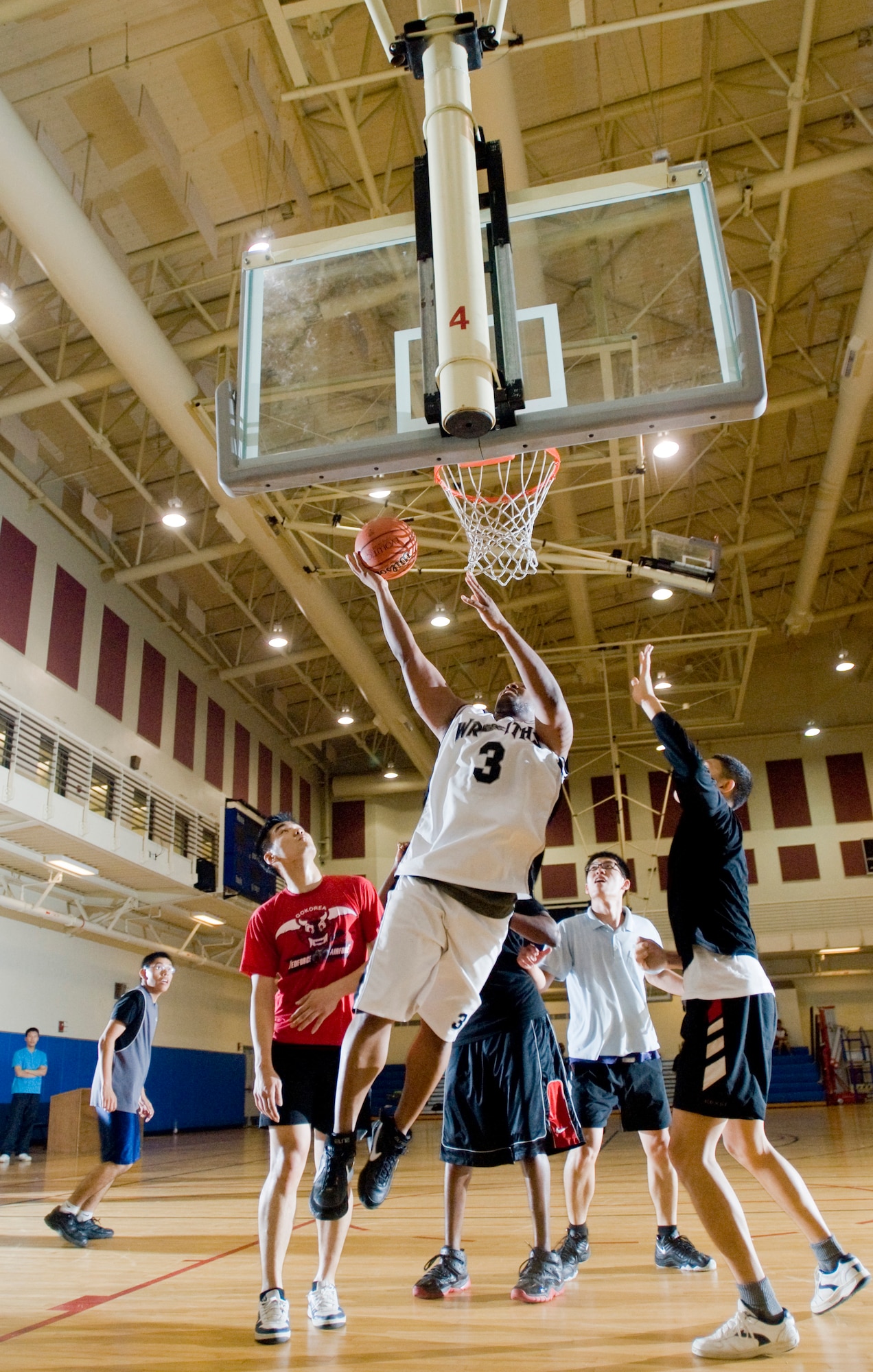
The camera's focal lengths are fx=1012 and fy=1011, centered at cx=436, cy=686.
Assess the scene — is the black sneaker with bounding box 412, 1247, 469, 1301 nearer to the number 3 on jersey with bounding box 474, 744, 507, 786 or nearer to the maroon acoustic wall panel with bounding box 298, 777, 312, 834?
the number 3 on jersey with bounding box 474, 744, 507, 786

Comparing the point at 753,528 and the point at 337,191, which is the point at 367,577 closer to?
the point at 337,191

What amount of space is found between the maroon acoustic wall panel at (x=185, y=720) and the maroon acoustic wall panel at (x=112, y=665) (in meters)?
2.00

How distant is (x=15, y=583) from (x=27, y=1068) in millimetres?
6573

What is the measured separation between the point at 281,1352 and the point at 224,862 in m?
15.8

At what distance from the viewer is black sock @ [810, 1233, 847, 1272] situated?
3.25 metres

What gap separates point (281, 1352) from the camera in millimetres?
2975

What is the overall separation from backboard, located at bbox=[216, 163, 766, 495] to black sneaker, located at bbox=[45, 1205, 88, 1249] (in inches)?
159

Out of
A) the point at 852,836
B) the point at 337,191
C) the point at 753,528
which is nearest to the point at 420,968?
the point at 337,191

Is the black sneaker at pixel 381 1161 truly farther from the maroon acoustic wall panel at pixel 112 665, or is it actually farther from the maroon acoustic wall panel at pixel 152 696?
the maroon acoustic wall panel at pixel 152 696

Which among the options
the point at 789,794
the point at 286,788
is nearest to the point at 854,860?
the point at 789,794

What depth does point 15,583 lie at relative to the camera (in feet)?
45.7

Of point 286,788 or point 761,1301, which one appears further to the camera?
point 286,788

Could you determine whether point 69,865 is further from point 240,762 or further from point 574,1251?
point 574,1251

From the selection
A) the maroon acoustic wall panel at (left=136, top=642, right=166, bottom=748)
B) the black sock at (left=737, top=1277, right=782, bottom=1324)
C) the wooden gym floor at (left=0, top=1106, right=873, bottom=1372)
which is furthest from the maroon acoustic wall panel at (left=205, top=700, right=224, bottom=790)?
the black sock at (left=737, top=1277, right=782, bottom=1324)
